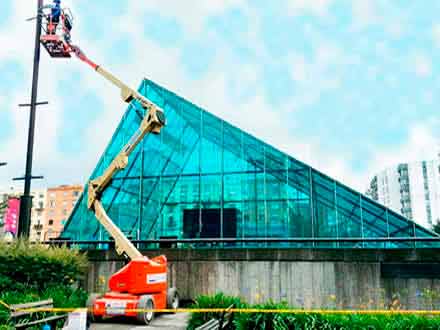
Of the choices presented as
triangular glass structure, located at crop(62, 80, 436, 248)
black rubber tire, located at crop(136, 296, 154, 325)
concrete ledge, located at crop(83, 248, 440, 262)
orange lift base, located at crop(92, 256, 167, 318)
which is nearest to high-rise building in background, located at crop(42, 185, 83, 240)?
triangular glass structure, located at crop(62, 80, 436, 248)

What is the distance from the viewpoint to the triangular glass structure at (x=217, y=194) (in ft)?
53.6

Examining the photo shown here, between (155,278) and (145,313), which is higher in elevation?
(155,278)

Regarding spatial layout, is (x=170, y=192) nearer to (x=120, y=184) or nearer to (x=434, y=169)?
(x=120, y=184)

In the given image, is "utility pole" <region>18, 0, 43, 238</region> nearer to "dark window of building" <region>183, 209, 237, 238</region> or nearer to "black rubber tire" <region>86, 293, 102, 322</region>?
"black rubber tire" <region>86, 293, 102, 322</region>

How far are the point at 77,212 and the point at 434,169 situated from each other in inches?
4376

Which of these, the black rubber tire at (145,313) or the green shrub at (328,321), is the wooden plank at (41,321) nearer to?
the black rubber tire at (145,313)

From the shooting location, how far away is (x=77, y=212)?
19.4 m

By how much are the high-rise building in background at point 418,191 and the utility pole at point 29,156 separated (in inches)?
4413

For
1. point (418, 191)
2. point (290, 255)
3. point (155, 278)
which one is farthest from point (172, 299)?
point (418, 191)

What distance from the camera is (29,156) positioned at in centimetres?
1107

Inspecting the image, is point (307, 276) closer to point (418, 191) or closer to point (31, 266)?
point (31, 266)

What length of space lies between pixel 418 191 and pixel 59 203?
95664 mm

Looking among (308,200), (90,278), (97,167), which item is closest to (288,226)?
(308,200)

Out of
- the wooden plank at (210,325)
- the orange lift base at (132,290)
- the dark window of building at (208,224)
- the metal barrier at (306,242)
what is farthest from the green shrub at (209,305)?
the dark window of building at (208,224)
